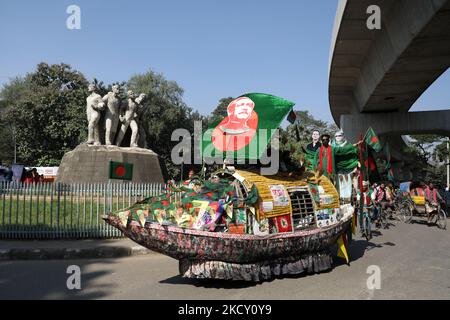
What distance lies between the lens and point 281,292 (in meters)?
5.76

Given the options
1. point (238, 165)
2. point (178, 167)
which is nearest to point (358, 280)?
point (238, 165)

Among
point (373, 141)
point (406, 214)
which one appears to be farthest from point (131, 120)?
point (406, 214)

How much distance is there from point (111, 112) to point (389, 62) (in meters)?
11.5

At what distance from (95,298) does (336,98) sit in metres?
20.3

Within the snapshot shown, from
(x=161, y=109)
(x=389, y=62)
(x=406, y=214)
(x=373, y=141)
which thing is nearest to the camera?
(x=373, y=141)

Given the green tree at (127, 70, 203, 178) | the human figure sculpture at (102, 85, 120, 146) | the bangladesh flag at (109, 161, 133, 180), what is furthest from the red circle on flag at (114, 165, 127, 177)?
the green tree at (127, 70, 203, 178)

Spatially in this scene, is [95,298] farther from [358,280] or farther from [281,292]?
[358,280]

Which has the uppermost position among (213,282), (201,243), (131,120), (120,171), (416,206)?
(131,120)

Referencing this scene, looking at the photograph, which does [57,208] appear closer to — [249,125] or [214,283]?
[214,283]

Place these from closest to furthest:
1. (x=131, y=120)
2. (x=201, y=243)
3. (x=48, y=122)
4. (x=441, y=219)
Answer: (x=201, y=243) → (x=441, y=219) → (x=131, y=120) → (x=48, y=122)

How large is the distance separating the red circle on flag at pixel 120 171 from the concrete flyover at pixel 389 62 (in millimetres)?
9011

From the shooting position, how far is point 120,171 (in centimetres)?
1346

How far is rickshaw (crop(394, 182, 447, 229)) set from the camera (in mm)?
14939

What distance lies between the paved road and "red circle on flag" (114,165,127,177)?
15.3 feet
